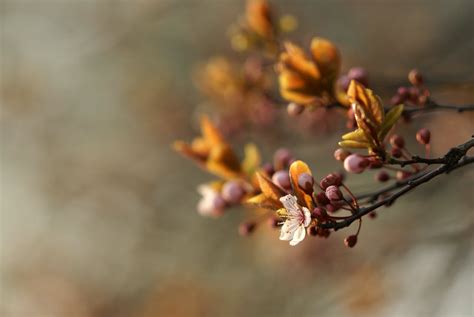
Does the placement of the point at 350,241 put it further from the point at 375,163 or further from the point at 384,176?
the point at 384,176

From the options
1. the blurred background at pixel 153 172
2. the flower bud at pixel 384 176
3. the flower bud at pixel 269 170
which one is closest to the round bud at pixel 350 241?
the flower bud at pixel 384 176

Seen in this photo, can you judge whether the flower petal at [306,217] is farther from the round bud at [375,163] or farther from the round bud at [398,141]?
the round bud at [398,141]

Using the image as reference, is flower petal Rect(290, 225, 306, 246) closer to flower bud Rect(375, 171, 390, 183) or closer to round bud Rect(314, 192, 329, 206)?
round bud Rect(314, 192, 329, 206)

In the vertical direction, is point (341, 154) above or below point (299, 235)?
above

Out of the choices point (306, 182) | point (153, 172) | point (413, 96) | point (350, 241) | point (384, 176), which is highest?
point (153, 172)

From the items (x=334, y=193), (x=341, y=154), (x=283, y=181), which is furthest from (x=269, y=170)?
(x=334, y=193)

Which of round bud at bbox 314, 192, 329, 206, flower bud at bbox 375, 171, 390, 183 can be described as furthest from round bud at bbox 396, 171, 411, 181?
round bud at bbox 314, 192, 329, 206
